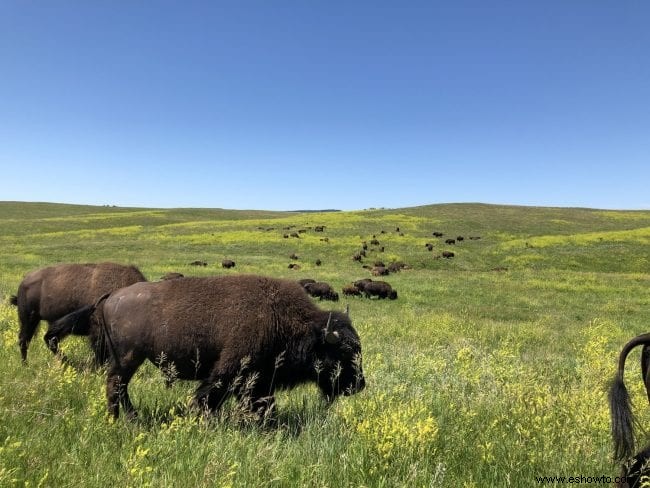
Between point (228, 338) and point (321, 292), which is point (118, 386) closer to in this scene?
point (228, 338)

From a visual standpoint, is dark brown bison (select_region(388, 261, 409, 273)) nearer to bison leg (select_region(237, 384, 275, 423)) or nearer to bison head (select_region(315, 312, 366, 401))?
bison head (select_region(315, 312, 366, 401))

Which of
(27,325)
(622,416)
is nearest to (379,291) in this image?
(27,325)

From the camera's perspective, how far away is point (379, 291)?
886 inches

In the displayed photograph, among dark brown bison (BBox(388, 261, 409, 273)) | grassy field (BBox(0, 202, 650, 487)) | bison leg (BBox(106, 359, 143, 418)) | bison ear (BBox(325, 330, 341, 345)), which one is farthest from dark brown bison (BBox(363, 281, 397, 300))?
bison leg (BBox(106, 359, 143, 418))

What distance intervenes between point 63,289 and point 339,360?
5.61 meters

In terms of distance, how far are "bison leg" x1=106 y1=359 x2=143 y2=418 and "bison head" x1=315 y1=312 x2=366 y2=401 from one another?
2.18 metres

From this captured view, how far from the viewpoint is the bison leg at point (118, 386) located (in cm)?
496

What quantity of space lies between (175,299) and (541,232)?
58455 mm

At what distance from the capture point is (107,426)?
4090mm

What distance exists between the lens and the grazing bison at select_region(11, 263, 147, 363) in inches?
311

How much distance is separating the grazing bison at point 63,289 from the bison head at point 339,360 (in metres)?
4.19

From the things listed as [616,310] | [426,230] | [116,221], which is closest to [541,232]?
[426,230]

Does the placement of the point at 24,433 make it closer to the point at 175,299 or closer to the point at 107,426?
the point at 107,426

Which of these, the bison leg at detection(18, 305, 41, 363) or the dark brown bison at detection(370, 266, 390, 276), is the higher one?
the bison leg at detection(18, 305, 41, 363)
